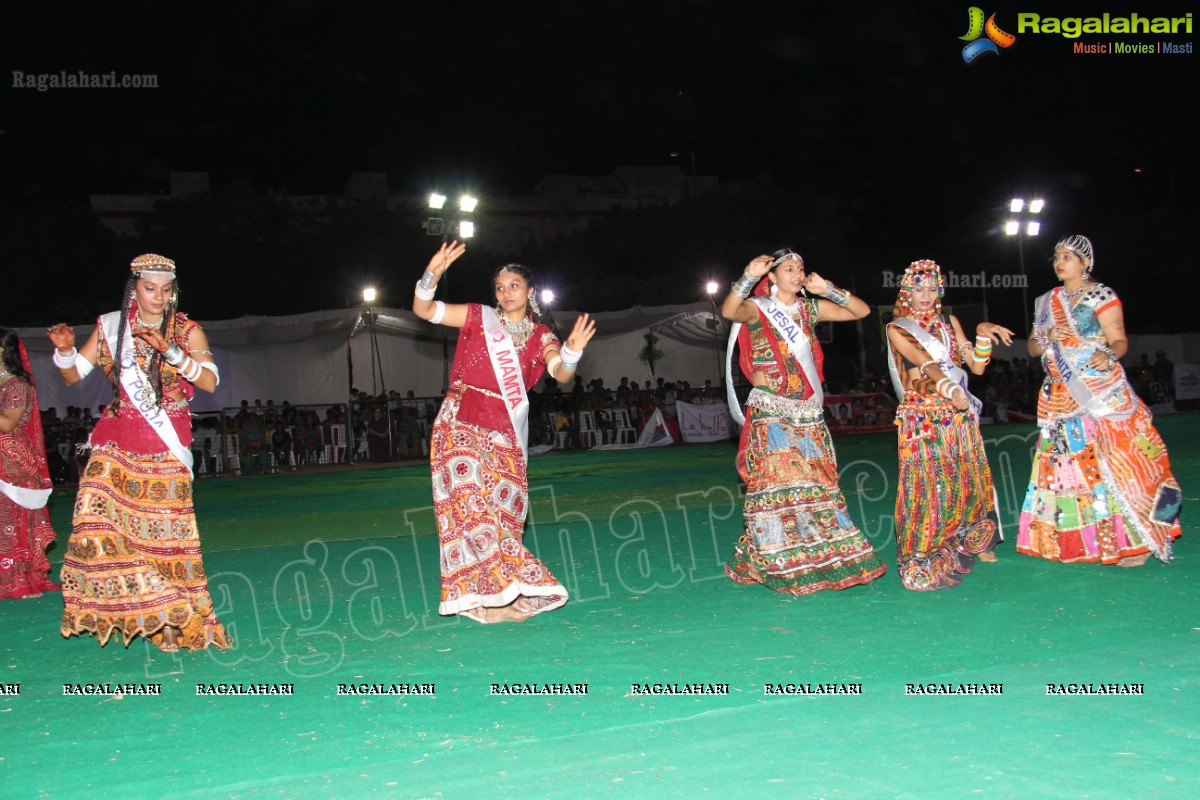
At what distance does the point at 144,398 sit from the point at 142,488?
0.45 metres

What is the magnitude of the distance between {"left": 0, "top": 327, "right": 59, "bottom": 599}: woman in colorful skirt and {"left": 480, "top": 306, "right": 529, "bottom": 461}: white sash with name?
331 cm

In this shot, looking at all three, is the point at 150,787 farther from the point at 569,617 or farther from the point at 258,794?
the point at 569,617

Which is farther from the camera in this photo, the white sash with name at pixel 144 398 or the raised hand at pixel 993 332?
the raised hand at pixel 993 332

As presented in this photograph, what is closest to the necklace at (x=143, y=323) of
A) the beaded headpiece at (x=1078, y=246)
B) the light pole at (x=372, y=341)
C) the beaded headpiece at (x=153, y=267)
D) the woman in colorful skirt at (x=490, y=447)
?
the beaded headpiece at (x=153, y=267)

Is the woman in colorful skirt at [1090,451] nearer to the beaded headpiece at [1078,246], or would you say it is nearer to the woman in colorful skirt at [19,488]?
the beaded headpiece at [1078,246]

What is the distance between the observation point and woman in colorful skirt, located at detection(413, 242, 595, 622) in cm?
561

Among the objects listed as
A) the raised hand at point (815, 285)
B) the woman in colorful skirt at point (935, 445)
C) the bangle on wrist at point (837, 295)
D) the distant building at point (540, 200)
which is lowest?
the woman in colorful skirt at point (935, 445)

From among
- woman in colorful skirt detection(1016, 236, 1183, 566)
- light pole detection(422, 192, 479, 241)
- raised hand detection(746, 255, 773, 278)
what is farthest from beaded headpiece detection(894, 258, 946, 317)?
light pole detection(422, 192, 479, 241)

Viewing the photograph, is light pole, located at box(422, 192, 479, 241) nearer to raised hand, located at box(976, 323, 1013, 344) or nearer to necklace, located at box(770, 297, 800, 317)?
necklace, located at box(770, 297, 800, 317)

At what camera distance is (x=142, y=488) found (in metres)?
5.32

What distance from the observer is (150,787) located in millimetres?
3387

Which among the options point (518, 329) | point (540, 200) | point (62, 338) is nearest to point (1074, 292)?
point (518, 329)

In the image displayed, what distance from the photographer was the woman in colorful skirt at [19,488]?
7.07 metres

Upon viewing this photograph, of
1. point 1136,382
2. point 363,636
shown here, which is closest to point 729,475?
point 363,636
